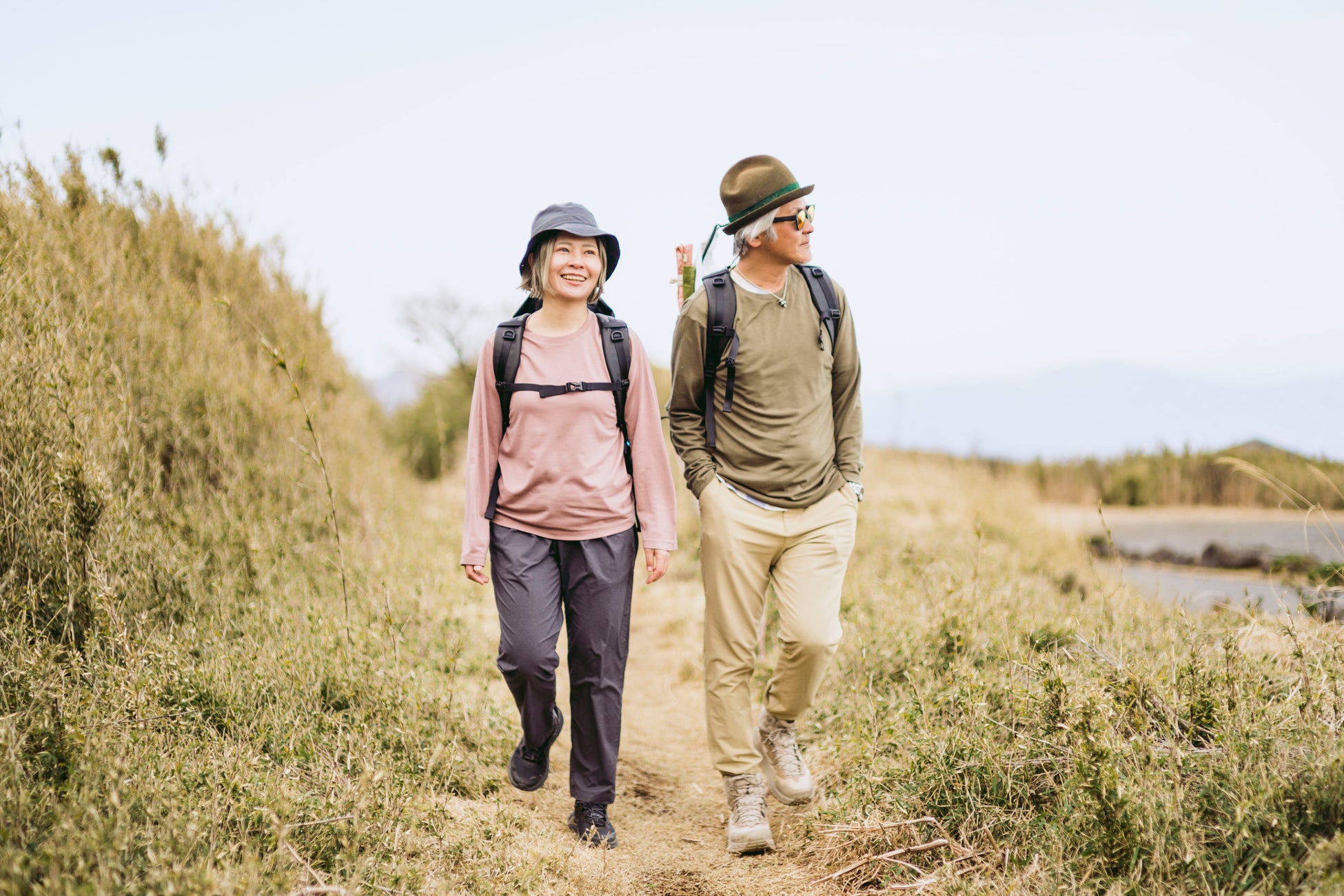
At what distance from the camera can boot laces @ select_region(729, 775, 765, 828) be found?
3.74 meters

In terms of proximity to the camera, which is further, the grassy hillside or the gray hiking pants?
the gray hiking pants

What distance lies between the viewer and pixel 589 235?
12.0ft

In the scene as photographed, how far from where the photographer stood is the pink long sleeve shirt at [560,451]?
365 cm

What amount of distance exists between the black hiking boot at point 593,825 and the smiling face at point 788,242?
248cm

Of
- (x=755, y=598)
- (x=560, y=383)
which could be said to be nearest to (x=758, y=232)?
(x=560, y=383)

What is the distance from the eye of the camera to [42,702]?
10.5 ft

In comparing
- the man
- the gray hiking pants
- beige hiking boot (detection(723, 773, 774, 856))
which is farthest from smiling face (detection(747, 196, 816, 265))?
beige hiking boot (detection(723, 773, 774, 856))

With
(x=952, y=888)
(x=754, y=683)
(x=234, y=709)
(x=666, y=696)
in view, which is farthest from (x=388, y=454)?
(x=952, y=888)

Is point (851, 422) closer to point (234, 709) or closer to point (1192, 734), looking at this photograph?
point (1192, 734)

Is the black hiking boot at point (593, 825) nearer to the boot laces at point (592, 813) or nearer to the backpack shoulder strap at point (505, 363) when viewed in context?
the boot laces at point (592, 813)

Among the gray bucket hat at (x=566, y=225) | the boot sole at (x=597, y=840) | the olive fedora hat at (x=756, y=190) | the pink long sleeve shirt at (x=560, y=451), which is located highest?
the olive fedora hat at (x=756, y=190)

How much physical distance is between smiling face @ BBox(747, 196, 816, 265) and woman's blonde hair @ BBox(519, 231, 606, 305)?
677mm

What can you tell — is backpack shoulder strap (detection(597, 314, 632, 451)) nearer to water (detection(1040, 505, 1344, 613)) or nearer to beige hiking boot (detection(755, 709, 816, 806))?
beige hiking boot (detection(755, 709, 816, 806))

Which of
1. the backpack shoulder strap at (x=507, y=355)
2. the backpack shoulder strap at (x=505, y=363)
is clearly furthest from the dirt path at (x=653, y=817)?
the backpack shoulder strap at (x=507, y=355)
